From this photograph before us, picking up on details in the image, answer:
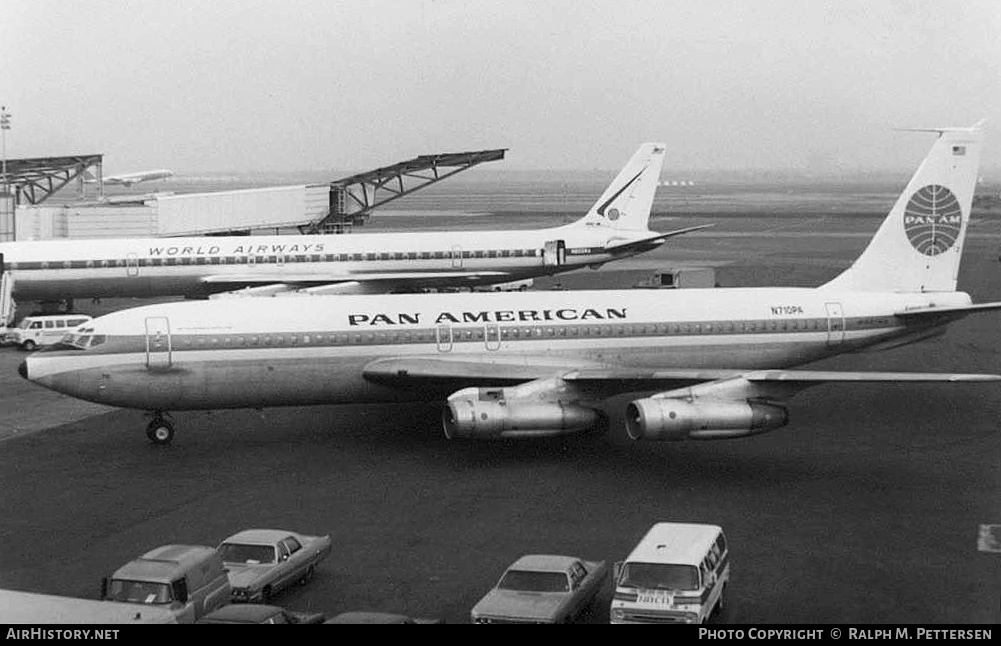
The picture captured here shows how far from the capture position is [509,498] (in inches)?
1103

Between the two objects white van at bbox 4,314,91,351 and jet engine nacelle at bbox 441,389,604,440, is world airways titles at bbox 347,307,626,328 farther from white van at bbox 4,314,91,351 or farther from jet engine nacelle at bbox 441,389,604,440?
white van at bbox 4,314,91,351

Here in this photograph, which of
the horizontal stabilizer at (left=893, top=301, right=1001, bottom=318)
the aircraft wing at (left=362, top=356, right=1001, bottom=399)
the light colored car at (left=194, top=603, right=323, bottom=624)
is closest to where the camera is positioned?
the light colored car at (left=194, top=603, right=323, bottom=624)

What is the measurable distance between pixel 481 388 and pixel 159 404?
349 inches

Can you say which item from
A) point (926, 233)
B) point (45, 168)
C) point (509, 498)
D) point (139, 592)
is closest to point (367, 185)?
point (45, 168)

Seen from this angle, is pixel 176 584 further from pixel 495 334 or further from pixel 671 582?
pixel 495 334

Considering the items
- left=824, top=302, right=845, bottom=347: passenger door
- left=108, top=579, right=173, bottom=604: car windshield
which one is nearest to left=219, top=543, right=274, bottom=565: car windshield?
left=108, top=579, right=173, bottom=604: car windshield

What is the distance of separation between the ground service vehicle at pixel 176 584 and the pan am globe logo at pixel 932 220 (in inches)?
1065

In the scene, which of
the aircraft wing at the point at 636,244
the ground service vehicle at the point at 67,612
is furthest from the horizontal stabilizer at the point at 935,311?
the aircraft wing at the point at 636,244

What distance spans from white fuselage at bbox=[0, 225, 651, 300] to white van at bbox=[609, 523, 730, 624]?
3811 cm

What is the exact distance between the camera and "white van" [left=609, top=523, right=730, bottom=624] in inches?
739

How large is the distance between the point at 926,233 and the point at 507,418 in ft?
56.5

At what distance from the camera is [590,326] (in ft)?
116
